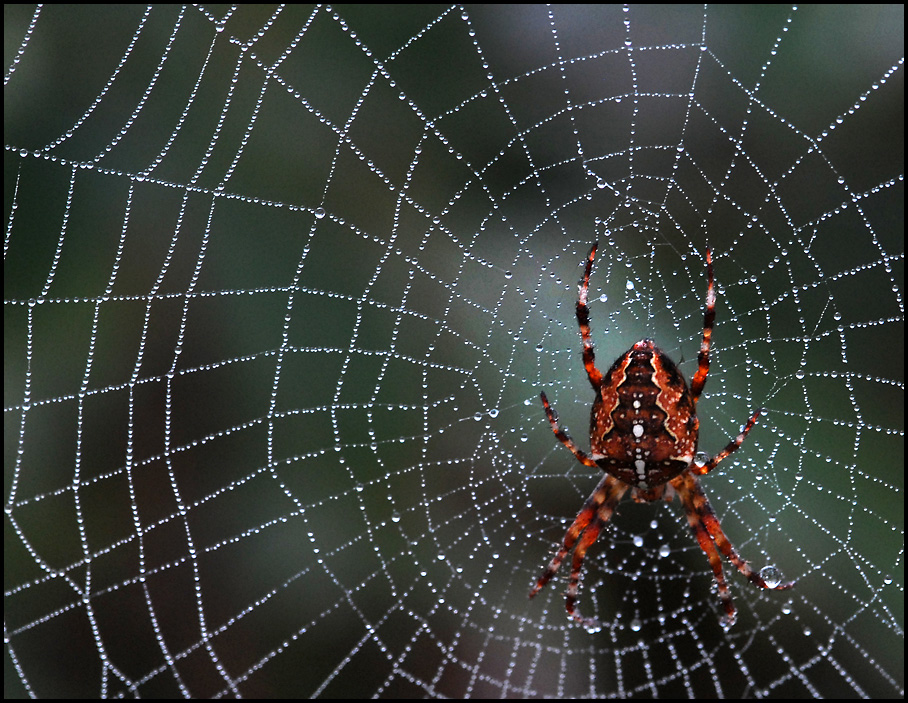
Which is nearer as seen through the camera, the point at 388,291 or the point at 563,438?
the point at 563,438

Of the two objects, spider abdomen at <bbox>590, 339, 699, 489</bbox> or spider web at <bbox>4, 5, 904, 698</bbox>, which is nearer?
spider abdomen at <bbox>590, 339, 699, 489</bbox>

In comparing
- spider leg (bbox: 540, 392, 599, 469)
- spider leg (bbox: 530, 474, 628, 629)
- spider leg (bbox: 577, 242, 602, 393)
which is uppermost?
spider leg (bbox: 577, 242, 602, 393)

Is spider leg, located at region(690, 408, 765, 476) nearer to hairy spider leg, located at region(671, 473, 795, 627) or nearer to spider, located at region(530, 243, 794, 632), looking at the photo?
spider, located at region(530, 243, 794, 632)

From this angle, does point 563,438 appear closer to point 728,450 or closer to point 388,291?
point 728,450

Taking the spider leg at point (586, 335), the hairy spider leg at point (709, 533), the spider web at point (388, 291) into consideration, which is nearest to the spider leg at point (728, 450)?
the hairy spider leg at point (709, 533)

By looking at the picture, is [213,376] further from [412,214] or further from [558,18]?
[558,18]

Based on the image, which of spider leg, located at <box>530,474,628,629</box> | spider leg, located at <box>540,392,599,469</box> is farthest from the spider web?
spider leg, located at <box>540,392,599,469</box>

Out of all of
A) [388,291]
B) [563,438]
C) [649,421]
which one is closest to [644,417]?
[649,421]
